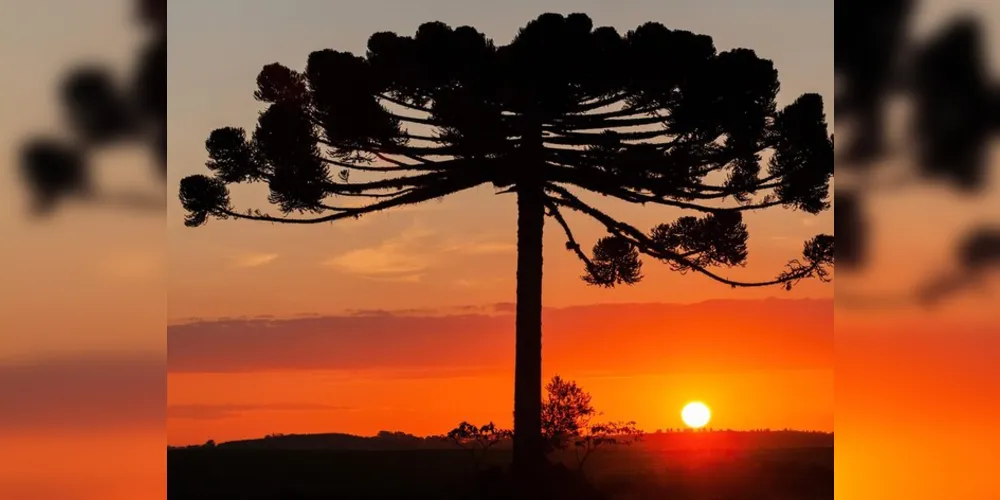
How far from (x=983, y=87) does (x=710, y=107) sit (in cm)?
976

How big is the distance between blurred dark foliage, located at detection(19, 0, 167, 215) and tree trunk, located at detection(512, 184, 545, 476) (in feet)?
27.0

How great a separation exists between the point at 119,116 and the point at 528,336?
33.5 feet

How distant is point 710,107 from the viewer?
1734cm

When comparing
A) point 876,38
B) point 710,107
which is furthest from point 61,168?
point 710,107

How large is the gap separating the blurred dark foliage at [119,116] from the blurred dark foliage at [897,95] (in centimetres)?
378

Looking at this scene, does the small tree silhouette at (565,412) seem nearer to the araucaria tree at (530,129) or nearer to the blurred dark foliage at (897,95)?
the araucaria tree at (530,129)

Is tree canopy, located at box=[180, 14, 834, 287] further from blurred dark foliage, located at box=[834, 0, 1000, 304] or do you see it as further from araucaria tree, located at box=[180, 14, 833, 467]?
blurred dark foliage, located at box=[834, 0, 1000, 304]

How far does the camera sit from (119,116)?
7277 millimetres

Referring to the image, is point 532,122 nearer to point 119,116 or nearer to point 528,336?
point 528,336

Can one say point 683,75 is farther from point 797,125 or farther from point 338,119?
point 338,119

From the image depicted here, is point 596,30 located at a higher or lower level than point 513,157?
higher

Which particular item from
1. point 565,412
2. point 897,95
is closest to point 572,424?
point 565,412

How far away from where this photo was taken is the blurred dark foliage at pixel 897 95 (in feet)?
20.6

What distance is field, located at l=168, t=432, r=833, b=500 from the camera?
17.3m
